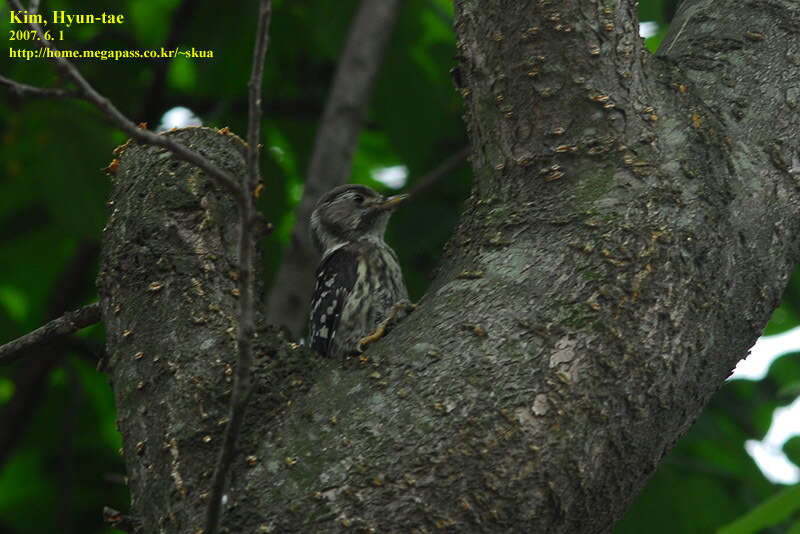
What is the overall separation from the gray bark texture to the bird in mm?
1850

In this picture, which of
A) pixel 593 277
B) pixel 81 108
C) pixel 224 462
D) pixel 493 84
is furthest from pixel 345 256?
pixel 224 462

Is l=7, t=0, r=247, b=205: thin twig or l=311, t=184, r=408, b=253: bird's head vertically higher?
l=311, t=184, r=408, b=253: bird's head

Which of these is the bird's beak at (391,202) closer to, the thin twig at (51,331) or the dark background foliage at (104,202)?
the dark background foliage at (104,202)

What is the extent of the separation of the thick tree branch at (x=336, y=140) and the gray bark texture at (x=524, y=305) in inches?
86.6

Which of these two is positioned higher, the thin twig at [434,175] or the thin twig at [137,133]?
the thin twig at [434,175]

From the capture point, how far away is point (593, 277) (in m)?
2.55

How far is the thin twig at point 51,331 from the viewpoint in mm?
2984

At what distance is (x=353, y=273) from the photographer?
17.4ft

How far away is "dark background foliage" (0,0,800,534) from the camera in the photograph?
4.73 meters

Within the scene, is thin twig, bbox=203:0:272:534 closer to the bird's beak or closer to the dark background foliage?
the dark background foliage

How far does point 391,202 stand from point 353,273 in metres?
0.55

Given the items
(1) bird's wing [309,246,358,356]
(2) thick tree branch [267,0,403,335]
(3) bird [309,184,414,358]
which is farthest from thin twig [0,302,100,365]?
(2) thick tree branch [267,0,403,335]

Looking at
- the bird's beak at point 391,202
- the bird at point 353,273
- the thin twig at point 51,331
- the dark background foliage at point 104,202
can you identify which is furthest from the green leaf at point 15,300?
the thin twig at point 51,331

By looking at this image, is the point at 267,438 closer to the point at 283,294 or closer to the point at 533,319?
the point at 533,319
